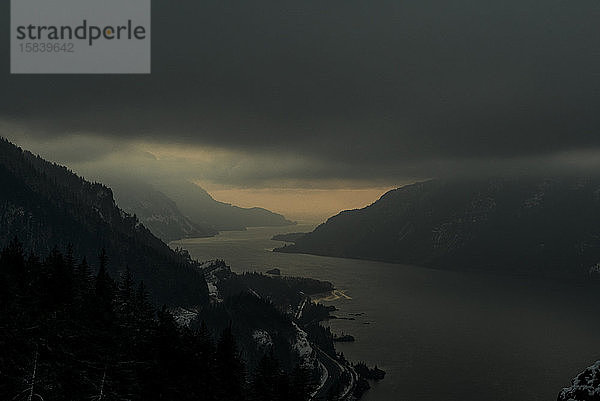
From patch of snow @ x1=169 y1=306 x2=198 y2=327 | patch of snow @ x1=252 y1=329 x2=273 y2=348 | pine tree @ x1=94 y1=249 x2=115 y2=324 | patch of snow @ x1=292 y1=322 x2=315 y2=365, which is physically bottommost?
patch of snow @ x1=292 y1=322 x2=315 y2=365

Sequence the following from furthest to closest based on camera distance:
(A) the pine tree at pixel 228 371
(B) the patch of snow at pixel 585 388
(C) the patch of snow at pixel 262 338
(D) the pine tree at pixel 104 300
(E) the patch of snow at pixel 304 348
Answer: (C) the patch of snow at pixel 262 338 < (E) the patch of snow at pixel 304 348 < (A) the pine tree at pixel 228 371 < (D) the pine tree at pixel 104 300 < (B) the patch of snow at pixel 585 388

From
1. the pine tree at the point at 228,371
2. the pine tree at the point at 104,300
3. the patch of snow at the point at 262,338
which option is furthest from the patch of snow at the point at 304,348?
the pine tree at the point at 104,300

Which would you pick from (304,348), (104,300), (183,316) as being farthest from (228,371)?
(183,316)

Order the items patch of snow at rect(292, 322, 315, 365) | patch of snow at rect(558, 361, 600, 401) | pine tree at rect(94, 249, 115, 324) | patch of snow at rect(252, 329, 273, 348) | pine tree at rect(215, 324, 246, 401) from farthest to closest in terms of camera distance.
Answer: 1. patch of snow at rect(252, 329, 273, 348)
2. patch of snow at rect(292, 322, 315, 365)
3. pine tree at rect(215, 324, 246, 401)
4. pine tree at rect(94, 249, 115, 324)
5. patch of snow at rect(558, 361, 600, 401)

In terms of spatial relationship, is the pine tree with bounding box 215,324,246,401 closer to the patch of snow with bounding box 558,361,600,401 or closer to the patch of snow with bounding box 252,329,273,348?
the patch of snow with bounding box 558,361,600,401

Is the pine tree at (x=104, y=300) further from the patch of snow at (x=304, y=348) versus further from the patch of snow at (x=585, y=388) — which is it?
the patch of snow at (x=304, y=348)

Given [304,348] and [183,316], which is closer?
[304,348]

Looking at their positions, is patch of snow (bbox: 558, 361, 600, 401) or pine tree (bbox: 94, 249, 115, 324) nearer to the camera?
patch of snow (bbox: 558, 361, 600, 401)

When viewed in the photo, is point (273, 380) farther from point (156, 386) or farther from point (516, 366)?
point (516, 366)

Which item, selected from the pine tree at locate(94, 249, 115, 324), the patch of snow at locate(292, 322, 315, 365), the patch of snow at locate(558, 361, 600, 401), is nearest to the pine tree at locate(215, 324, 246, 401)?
the pine tree at locate(94, 249, 115, 324)

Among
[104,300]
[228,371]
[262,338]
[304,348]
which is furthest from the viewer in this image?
[304,348]

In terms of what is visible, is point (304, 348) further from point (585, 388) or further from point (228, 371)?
point (585, 388)
